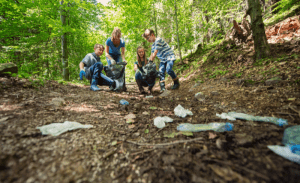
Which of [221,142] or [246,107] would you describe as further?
[246,107]

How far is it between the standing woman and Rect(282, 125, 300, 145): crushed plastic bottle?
13.2 feet

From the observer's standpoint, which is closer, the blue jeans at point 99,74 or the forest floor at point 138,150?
the forest floor at point 138,150

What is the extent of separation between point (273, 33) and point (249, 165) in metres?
5.82

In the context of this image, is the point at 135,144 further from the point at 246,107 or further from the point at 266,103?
the point at 266,103

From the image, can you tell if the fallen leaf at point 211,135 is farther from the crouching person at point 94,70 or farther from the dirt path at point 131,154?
the crouching person at point 94,70

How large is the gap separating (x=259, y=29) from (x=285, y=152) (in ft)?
12.9

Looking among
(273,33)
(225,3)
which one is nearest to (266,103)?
(273,33)

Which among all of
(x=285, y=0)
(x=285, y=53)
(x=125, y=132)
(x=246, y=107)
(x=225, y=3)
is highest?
(x=225, y=3)

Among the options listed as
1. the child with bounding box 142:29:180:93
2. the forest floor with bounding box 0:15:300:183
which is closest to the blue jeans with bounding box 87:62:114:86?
the child with bounding box 142:29:180:93

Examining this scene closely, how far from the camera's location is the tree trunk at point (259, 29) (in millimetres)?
3307

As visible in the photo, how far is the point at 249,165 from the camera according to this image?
777 millimetres

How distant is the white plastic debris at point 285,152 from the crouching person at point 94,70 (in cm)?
397

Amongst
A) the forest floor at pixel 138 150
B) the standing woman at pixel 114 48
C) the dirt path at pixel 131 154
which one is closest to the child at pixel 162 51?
the standing woman at pixel 114 48

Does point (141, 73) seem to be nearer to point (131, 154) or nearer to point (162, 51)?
point (162, 51)
